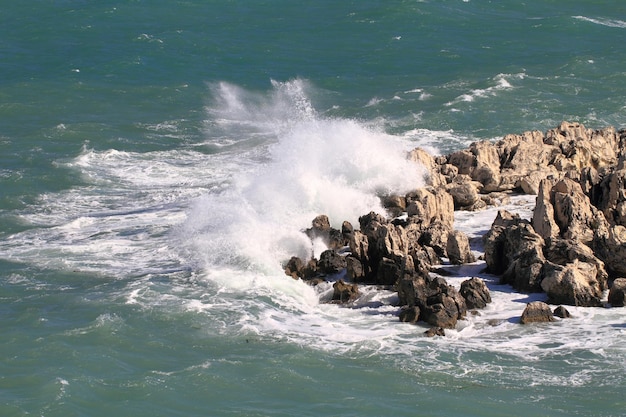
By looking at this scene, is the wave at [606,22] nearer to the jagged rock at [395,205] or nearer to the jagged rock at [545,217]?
the jagged rock at [395,205]

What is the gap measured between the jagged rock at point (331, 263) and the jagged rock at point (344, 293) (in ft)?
5.72

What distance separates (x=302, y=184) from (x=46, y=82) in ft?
91.5

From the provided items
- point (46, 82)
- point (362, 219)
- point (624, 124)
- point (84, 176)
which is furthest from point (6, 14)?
point (362, 219)

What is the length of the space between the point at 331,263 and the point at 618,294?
820 cm

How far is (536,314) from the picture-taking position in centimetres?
2950

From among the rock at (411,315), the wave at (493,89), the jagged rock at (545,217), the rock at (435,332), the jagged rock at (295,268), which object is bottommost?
the rock at (435,332)

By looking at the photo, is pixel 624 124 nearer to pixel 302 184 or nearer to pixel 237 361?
pixel 302 184

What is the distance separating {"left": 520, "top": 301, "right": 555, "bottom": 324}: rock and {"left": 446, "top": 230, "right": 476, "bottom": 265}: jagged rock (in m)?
4.51

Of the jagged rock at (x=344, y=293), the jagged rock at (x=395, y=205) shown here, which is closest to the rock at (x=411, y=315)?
the jagged rock at (x=344, y=293)

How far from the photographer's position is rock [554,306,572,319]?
97.6 feet

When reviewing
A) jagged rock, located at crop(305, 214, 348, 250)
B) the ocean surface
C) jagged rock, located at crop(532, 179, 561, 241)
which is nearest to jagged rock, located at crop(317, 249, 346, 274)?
the ocean surface

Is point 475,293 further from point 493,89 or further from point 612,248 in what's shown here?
point 493,89

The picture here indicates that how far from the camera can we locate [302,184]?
4059 cm

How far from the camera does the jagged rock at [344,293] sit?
105 feet
